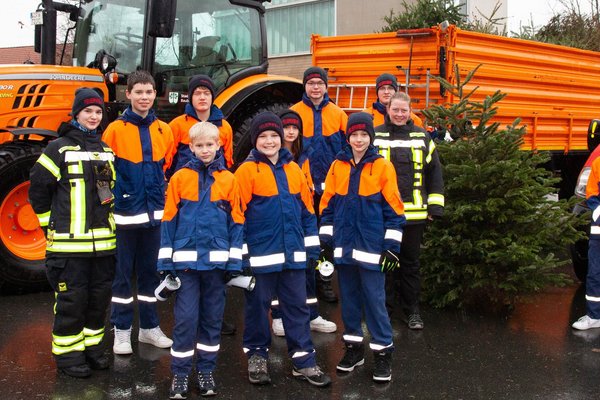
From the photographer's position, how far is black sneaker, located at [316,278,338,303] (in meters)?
6.09

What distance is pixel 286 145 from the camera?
4879 mm

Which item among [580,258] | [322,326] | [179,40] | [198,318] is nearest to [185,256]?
[198,318]

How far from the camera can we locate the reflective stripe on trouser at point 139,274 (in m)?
4.77

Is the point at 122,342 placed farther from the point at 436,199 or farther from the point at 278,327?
the point at 436,199

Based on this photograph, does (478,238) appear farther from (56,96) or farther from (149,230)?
(56,96)

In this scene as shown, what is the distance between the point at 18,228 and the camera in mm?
6207

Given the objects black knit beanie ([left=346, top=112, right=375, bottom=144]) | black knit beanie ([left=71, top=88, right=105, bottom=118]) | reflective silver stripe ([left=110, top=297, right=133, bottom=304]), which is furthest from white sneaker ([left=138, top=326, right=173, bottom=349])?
black knit beanie ([left=346, top=112, right=375, bottom=144])

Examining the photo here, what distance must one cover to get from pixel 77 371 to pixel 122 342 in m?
0.49

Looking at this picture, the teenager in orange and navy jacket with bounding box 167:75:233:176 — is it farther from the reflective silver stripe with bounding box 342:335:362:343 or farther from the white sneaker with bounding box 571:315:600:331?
the white sneaker with bounding box 571:315:600:331

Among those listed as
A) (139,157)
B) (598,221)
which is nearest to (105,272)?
(139,157)

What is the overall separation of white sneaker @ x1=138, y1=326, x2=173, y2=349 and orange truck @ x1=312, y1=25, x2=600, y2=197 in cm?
404

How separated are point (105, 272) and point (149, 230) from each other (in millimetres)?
468

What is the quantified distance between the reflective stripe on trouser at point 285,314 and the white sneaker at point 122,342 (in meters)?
0.93

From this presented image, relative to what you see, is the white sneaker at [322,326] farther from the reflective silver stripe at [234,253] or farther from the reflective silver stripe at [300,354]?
the reflective silver stripe at [234,253]
